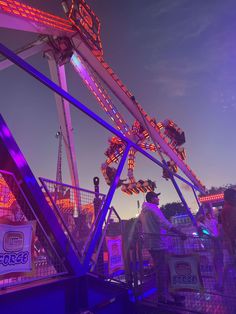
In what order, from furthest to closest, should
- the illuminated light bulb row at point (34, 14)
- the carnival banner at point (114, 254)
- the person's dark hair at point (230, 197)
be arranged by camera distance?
1. the illuminated light bulb row at point (34, 14)
2. the person's dark hair at point (230, 197)
3. the carnival banner at point (114, 254)

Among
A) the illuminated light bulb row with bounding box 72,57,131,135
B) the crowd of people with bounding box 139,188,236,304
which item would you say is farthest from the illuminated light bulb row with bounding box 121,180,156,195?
the crowd of people with bounding box 139,188,236,304

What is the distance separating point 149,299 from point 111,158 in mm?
15097

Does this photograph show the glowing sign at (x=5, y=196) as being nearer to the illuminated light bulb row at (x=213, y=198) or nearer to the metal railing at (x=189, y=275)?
the metal railing at (x=189, y=275)

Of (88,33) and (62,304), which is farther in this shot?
(88,33)

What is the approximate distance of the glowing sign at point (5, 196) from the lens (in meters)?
3.00

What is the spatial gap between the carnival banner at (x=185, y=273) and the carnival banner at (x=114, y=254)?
117 centimetres

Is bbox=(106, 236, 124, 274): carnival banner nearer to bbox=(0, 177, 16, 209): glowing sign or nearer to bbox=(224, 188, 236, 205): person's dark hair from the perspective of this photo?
bbox=(0, 177, 16, 209): glowing sign

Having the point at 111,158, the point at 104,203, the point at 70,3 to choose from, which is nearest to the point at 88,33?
the point at 70,3

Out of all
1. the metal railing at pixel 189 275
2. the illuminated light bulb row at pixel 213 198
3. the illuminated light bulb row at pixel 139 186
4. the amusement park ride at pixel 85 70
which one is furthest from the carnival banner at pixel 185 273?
the illuminated light bulb row at pixel 213 198

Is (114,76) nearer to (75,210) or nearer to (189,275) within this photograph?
(75,210)

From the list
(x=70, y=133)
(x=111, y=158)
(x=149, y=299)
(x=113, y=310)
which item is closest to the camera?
(x=113, y=310)

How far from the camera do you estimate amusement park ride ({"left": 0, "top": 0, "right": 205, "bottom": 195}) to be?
9945 millimetres

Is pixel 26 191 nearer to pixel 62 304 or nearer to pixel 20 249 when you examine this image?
pixel 20 249

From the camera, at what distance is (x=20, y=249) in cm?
292
